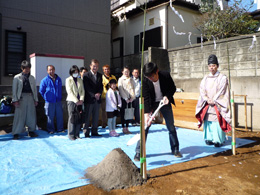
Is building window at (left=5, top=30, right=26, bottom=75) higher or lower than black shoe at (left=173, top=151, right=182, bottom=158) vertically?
higher

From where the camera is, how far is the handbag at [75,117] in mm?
4633

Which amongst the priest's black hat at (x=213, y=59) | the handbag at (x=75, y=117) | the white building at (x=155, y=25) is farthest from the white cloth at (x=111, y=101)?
the white building at (x=155, y=25)

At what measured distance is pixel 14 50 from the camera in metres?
7.68

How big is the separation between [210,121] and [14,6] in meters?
7.82

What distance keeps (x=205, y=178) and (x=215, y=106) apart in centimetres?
182

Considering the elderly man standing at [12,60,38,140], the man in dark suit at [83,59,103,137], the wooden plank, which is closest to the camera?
the elderly man standing at [12,60,38,140]

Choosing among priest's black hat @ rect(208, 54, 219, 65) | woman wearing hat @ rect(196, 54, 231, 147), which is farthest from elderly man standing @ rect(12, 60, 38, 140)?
priest's black hat @ rect(208, 54, 219, 65)

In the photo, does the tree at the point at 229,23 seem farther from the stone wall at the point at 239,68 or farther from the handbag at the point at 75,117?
the handbag at the point at 75,117

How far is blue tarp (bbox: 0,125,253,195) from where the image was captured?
2.57 meters

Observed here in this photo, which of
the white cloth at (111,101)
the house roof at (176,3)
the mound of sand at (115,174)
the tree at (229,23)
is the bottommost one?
A: the mound of sand at (115,174)

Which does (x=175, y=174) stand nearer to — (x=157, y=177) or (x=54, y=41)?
(x=157, y=177)

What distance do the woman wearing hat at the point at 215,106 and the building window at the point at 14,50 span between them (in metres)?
6.71

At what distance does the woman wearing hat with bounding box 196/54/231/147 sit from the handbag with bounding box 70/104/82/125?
264 cm

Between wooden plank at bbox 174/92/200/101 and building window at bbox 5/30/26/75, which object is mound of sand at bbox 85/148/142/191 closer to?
wooden plank at bbox 174/92/200/101
